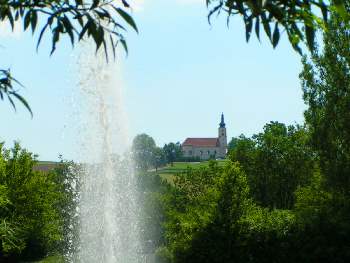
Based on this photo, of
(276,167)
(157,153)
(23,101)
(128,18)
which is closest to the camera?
(128,18)

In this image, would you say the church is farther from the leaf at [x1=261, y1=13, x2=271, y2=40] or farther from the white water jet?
the leaf at [x1=261, y1=13, x2=271, y2=40]

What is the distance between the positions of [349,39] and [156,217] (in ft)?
51.6

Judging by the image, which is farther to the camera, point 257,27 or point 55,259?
point 55,259

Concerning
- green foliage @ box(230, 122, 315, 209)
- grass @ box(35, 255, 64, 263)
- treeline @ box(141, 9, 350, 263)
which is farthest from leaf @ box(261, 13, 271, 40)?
green foliage @ box(230, 122, 315, 209)

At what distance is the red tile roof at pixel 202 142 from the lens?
19188 centimetres

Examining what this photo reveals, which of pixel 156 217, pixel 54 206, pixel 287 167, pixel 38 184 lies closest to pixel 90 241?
pixel 38 184

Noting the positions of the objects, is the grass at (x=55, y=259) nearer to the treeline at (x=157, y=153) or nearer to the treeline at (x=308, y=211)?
the treeline at (x=308, y=211)

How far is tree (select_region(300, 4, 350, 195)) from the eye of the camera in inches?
813

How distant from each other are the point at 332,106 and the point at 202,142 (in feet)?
571

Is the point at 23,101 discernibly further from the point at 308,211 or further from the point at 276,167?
the point at 276,167

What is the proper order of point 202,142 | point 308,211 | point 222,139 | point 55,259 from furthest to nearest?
point 202,142, point 222,139, point 55,259, point 308,211

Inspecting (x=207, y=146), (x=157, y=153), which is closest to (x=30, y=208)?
(x=157, y=153)

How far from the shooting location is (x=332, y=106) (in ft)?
70.2

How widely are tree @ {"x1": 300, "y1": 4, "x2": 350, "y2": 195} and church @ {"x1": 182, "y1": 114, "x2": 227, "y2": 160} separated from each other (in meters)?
164
